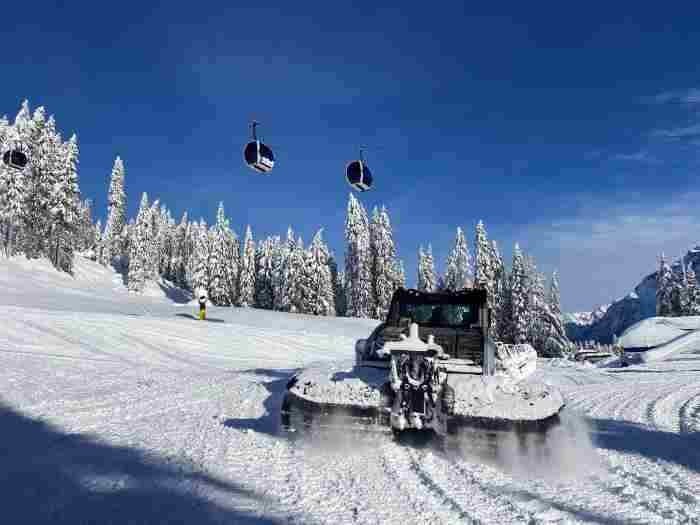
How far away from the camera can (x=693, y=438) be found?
6352 millimetres

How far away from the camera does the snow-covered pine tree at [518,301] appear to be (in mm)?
47875

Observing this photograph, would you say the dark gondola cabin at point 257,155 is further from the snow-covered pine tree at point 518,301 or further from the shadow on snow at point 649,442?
the snow-covered pine tree at point 518,301

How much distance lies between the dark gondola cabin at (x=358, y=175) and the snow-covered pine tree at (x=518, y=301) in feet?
128

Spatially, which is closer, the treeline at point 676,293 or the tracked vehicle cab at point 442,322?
the tracked vehicle cab at point 442,322

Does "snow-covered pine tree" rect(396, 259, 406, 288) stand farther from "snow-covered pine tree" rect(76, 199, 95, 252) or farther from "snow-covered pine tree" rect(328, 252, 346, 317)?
"snow-covered pine tree" rect(76, 199, 95, 252)

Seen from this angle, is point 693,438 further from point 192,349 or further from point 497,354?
point 192,349

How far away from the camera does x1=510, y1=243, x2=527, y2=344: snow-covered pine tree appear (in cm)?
4788

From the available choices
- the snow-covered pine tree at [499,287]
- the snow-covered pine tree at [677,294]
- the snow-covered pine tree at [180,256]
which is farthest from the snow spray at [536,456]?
the snow-covered pine tree at [180,256]

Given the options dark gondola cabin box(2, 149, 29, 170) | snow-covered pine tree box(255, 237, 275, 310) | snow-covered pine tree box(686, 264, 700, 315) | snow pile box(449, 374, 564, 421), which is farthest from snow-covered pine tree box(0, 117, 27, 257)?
snow-covered pine tree box(686, 264, 700, 315)

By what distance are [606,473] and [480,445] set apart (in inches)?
48.5

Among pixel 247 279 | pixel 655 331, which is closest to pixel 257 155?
pixel 655 331

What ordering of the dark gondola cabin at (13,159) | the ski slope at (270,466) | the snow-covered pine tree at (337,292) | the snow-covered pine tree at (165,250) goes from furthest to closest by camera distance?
the snow-covered pine tree at (165,250), the snow-covered pine tree at (337,292), the dark gondola cabin at (13,159), the ski slope at (270,466)

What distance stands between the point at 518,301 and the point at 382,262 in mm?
16389

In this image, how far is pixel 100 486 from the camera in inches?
151
